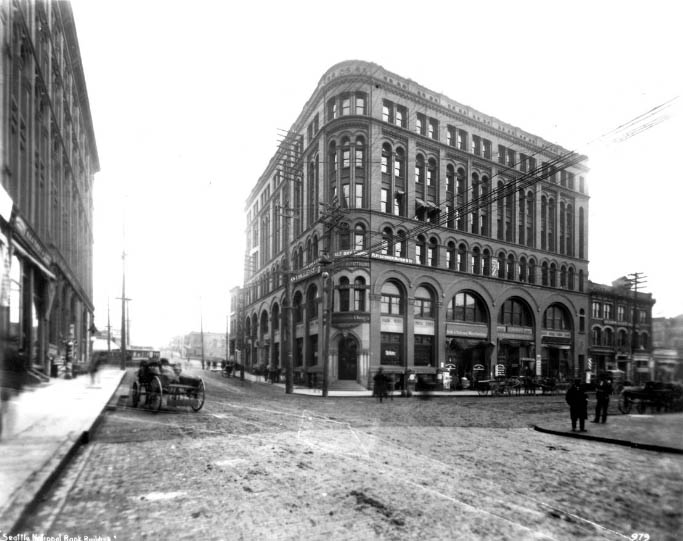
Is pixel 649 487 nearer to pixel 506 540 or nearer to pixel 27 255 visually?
pixel 506 540

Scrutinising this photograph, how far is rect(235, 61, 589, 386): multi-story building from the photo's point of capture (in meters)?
32.0

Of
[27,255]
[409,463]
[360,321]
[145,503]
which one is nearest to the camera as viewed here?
[145,503]

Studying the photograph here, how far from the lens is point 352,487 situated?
6082 millimetres

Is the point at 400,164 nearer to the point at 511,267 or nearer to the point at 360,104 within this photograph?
the point at 360,104

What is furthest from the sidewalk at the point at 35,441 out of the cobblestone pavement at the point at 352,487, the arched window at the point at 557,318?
the arched window at the point at 557,318

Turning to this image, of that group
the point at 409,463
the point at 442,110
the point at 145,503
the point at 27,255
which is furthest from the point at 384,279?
the point at 145,503

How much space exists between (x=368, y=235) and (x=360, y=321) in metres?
5.84

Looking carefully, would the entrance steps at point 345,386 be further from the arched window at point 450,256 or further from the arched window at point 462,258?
the arched window at point 462,258

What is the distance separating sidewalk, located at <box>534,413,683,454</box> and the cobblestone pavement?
0.50m

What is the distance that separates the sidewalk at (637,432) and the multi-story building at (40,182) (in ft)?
39.9

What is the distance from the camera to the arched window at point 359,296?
104 ft

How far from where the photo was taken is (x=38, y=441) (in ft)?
25.8

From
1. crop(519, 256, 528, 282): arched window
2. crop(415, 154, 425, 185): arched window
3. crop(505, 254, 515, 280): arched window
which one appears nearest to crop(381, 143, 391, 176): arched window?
crop(415, 154, 425, 185): arched window

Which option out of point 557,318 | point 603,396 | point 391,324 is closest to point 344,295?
point 391,324
